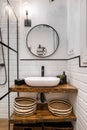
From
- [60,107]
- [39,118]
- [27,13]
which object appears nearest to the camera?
[39,118]

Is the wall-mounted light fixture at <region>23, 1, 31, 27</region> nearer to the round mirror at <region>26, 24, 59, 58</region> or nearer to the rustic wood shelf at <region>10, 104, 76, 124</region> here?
the round mirror at <region>26, 24, 59, 58</region>

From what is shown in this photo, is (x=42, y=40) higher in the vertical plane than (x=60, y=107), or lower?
higher

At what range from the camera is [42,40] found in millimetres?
2381

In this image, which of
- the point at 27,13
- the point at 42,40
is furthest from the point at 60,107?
the point at 27,13

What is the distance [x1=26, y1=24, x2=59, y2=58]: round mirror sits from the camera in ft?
7.79

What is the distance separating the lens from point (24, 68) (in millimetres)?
2395

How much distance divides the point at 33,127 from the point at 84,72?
96 cm

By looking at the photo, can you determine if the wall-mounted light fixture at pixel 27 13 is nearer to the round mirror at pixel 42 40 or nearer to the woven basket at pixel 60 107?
the round mirror at pixel 42 40

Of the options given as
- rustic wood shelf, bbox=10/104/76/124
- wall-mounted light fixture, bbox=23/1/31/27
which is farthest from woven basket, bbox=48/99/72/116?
wall-mounted light fixture, bbox=23/1/31/27

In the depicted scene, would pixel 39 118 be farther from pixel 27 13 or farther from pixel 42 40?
pixel 27 13

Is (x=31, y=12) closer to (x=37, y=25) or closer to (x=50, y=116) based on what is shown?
(x=37, y=25)

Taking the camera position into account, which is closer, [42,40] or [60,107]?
[60,107]

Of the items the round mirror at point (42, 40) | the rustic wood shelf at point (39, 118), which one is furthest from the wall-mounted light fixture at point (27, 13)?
the rustic wood shelf at point (39, 118)

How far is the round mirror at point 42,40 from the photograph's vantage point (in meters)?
2.37
